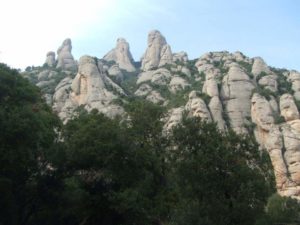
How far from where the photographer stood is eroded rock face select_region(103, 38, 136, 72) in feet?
487

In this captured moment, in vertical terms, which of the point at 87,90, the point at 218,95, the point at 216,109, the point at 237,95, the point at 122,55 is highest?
the point at 122,55

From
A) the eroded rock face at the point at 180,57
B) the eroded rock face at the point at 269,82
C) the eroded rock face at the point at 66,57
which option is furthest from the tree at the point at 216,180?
the eroded rock face at the point at 66,57

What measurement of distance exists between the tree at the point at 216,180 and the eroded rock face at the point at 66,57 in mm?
97311

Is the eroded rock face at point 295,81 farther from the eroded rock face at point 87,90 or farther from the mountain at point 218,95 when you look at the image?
the eroded rock face at point 87,90

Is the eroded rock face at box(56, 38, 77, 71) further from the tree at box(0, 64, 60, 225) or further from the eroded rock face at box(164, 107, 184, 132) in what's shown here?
the tree at box(0, 64, 60, 225)

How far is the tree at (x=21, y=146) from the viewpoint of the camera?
30.0 meters

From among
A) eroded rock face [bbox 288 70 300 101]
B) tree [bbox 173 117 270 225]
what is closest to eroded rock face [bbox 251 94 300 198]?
eroded rock face [bbox 288 70 300 101]

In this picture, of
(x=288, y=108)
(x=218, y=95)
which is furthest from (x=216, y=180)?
(x=218, y=95)

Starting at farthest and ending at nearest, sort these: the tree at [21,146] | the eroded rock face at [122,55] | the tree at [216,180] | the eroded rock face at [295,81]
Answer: the eroded rock face at [122,55]
the eroded rock face at [295,81]
the tree at [216,180]
the tree at [21,146]

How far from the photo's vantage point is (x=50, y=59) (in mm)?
142000

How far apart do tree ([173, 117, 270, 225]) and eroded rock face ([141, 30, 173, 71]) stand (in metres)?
91.0

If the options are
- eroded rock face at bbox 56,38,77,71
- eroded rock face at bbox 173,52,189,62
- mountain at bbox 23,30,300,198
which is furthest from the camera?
eroded rock face at bbox 56,38,77,71

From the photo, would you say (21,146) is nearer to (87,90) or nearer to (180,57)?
(87,90)

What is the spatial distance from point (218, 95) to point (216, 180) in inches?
2142
